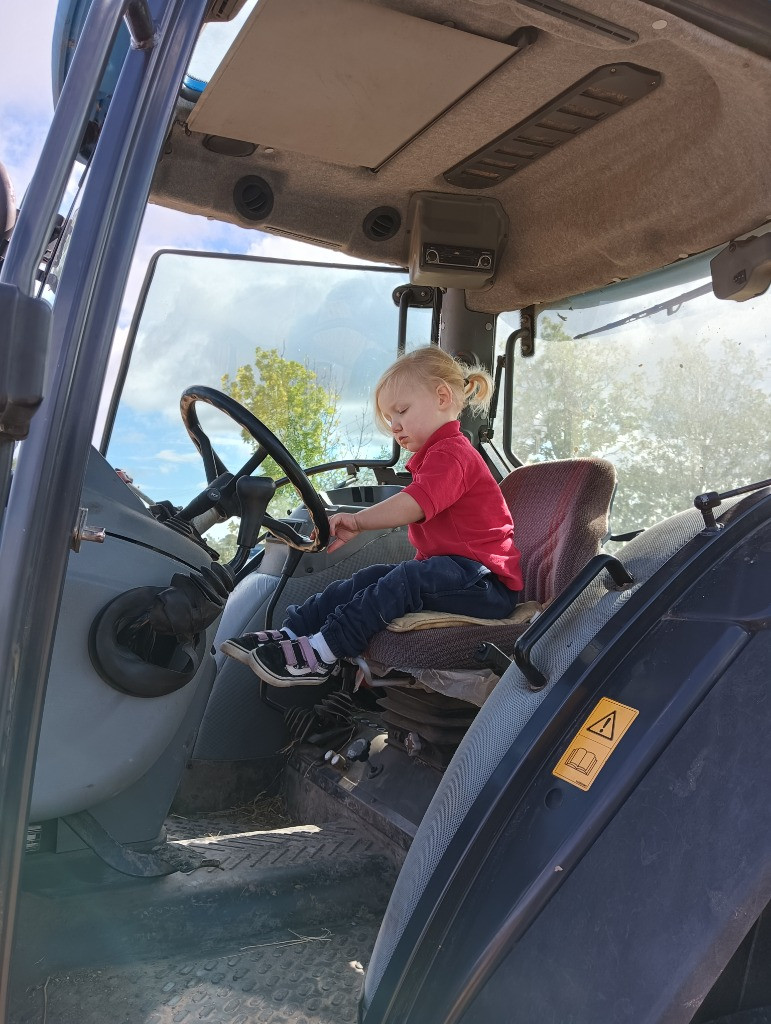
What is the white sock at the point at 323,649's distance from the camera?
1916 mm

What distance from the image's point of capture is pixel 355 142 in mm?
1891

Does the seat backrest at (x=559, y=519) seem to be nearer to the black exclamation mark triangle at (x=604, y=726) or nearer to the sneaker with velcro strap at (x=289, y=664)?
the sneaker with velcro strap at (x=289, y=664)

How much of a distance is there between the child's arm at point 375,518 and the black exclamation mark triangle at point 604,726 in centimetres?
97

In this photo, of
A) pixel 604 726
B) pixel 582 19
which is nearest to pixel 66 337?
→ pixel 604 726

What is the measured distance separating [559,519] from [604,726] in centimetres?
113

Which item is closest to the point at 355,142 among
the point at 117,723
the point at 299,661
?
the point at 299,661

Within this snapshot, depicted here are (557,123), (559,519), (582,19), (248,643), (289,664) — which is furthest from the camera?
(559,519)

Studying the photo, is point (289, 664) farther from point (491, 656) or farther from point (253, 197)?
point (253, 197)

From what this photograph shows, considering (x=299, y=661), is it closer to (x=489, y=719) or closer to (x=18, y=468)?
(x=489, y=719)

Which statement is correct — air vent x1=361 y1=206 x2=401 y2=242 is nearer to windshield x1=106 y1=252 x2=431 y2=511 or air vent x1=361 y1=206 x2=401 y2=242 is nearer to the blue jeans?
windshield x1=106 y1=252 x2=431 y2=511

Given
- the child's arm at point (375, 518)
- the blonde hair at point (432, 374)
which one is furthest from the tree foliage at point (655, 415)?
the child's arm at point (375, 518)

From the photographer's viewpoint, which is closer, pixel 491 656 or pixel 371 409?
pixel 491 656

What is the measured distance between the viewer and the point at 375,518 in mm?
1992

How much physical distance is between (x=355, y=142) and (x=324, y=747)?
1371 millimetres
